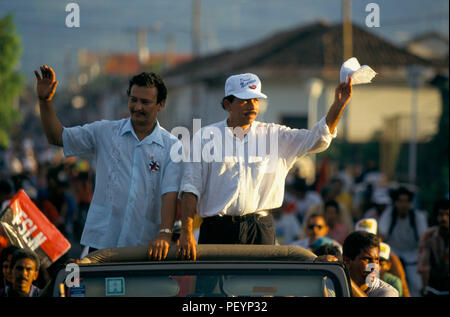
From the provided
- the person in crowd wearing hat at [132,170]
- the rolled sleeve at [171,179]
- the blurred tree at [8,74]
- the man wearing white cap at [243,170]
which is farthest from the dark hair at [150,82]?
the blurred tree at [8,74]

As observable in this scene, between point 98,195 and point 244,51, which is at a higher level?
point 244,51

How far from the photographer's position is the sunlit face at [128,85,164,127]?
210 inches

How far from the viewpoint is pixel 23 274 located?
6285 millimetres

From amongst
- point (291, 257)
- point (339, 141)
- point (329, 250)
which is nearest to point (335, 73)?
point (339, 141)

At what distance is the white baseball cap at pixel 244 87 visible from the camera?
535 centimetres

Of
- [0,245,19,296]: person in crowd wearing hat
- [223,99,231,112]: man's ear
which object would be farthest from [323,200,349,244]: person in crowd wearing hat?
[223,99,231,112]: man's ear

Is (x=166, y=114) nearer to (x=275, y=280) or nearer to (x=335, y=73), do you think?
(x=335, y=73)

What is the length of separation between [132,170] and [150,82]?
601 millimetres

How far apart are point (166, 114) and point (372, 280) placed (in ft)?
153

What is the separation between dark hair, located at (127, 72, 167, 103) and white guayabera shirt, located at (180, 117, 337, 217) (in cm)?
37

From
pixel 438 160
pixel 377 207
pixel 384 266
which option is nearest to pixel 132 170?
pixel 384 266

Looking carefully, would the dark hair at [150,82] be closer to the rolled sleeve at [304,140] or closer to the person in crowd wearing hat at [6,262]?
the rolled sleeve at [304,140]

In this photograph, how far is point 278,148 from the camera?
5.50m
